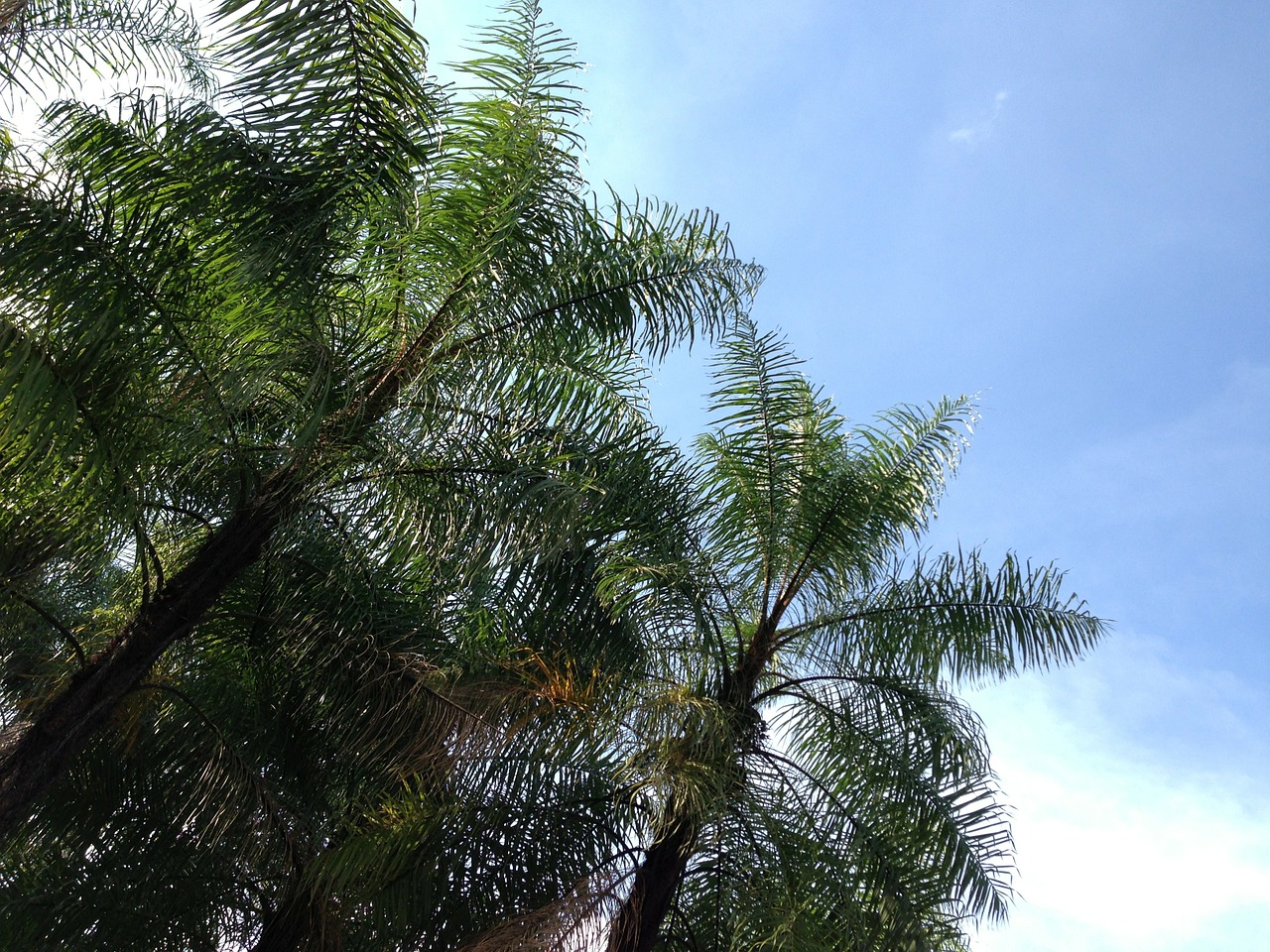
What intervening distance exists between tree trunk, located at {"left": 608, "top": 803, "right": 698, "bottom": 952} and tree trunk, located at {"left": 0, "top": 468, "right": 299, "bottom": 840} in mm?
2761

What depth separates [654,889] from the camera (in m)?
6.84

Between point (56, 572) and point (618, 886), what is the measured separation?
4.28 meters

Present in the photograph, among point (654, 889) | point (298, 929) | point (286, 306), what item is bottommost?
point (298, 929)

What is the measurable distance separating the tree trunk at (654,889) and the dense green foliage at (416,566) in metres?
0.05

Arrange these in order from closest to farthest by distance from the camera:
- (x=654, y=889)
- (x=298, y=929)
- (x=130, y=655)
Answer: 1. (x=130, y=655)
2. (x=654, y=889)
3. (x=298, y=929)

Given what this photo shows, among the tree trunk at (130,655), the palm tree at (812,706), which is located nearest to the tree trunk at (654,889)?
the palm tree at (812,706)

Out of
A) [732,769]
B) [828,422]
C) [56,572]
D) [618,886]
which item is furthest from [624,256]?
[56,572]

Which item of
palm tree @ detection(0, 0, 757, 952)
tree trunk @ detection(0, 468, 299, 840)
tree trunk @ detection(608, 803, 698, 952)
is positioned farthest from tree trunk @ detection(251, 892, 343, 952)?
tree trunk @ detection(0, 468, 299, 840)

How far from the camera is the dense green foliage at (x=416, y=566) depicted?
5590 mm

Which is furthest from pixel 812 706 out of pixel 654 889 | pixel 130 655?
pixel 130 655

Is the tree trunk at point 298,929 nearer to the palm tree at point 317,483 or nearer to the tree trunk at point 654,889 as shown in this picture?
the palm tree at point 317,483

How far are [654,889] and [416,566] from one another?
313 cm

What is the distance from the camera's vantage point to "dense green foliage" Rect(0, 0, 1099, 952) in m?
5.59

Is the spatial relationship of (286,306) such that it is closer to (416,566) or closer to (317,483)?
(317,483)
